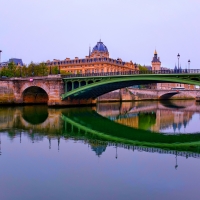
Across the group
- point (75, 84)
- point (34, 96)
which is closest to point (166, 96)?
point (34, 96)

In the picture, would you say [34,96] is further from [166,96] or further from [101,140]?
[166,96]

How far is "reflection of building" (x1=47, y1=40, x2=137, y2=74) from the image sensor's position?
94562 mm

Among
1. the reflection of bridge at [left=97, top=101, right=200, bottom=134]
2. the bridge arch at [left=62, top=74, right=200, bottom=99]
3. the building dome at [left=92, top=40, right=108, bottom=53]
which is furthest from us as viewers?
the building dome at [left=92, top=40, right=108, bottom=53]

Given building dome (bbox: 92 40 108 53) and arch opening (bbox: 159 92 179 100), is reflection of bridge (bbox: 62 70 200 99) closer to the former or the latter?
arch opening (bbox: 159 92 179 100)

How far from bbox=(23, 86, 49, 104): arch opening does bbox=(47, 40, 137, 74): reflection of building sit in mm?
34785

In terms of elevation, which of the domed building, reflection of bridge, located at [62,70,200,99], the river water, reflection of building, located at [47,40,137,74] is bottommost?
the river water

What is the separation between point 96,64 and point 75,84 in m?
47.4

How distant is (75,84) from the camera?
49.0 m

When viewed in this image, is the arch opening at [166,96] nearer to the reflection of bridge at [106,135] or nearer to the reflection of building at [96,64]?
the reflection of building at [96,64]

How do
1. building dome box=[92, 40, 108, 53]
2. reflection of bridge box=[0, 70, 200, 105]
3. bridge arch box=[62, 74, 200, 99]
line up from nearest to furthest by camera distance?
bridge arch box=[62, 74, 200, 99]
reflection of bridge box=[0, 70, 200, 105]
building dome box=[92, 40, 108, 53]

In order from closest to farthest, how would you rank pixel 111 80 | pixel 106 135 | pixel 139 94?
pixel 106 135 < pixel 111 80 < pixel 139 94

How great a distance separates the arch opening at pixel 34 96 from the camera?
181 feet

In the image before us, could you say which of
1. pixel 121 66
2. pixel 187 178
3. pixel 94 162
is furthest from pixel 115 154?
pixel 121 66

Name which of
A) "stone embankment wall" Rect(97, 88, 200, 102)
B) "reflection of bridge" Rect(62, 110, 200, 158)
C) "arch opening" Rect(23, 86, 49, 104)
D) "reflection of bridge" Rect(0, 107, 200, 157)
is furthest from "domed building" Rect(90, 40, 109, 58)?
"reflection of bridge" Rect(62, 110, 200, 158)
